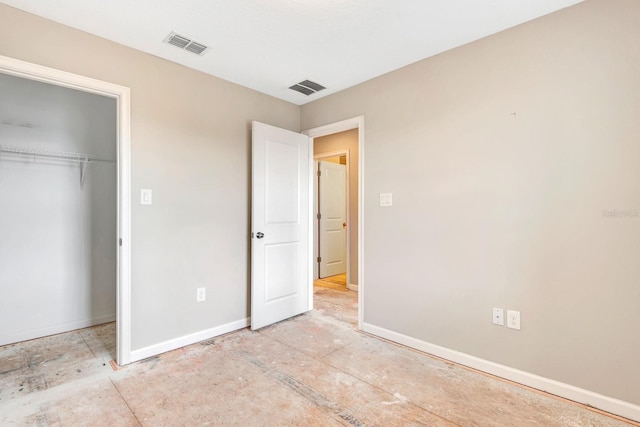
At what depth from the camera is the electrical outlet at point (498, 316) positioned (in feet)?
6.89

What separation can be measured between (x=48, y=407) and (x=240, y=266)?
5.28 ft

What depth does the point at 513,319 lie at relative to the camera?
2.05 meters

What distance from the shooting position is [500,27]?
206 centimetres

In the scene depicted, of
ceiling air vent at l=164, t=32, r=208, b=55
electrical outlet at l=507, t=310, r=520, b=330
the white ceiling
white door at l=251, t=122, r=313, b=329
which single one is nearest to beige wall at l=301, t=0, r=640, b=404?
electrical outlet at l=507, t=310, r=520, b=330

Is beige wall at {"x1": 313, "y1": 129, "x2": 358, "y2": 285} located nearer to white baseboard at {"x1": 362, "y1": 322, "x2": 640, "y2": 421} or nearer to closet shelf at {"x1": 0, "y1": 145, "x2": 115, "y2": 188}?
white baseboard at {"x1": 362, "y1": 322, "x2": 640, "y2": 421}

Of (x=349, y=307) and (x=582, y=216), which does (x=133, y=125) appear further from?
(x=582, y=216)

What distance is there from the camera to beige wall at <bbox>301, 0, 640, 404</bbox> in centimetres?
172

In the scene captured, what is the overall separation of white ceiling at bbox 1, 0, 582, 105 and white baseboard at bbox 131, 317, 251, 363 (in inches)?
93.0

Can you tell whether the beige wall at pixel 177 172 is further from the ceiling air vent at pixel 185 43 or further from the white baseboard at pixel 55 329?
the white baseboard at pixel 55 329

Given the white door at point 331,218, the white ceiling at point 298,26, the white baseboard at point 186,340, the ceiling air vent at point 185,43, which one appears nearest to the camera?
the white ceiling at point 298,26

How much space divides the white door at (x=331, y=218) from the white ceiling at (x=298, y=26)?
2681 millimetres

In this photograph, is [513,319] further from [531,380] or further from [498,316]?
[531,380]

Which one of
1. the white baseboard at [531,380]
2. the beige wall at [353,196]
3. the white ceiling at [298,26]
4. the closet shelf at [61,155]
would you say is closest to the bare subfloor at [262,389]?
the white baseboard at [531,380]

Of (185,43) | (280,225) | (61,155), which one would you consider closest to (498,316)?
(280,225)
